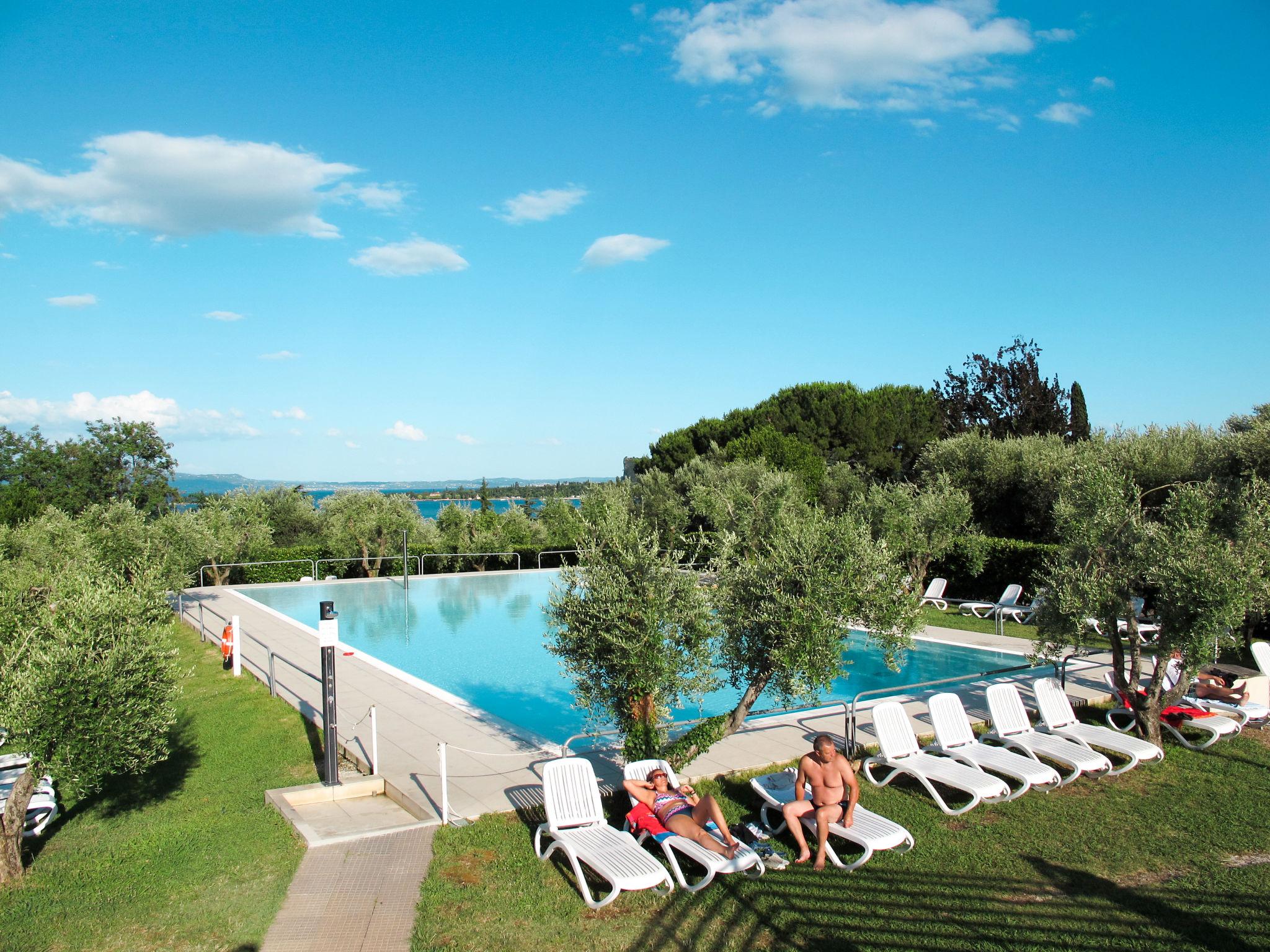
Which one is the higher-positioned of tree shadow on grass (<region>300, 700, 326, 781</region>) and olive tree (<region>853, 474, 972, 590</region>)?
olive tree (<region>853, 474, 972, 590</region>)

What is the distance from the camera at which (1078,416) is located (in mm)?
40250

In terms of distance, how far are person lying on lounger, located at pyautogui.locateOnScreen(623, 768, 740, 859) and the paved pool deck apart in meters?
1.12

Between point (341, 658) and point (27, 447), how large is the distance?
30734 millimetres

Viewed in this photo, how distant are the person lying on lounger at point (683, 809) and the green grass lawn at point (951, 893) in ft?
1.02

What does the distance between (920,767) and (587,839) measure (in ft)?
11.8

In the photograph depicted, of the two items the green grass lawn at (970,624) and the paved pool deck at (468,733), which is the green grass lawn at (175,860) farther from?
the green grass lawn at (970,624)

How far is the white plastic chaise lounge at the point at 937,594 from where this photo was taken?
20.5 metres

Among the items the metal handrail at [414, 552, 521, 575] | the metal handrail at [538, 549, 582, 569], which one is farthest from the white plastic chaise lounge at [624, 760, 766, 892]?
the metal handrail at [538, 549, 582, 569]

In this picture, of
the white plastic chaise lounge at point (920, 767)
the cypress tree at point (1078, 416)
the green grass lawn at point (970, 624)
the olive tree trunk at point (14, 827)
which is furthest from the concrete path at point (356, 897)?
the cypress tree at point (1078, 416)

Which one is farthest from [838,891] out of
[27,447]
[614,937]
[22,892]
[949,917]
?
[27,447]

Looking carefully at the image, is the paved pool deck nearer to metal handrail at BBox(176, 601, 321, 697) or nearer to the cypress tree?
metal handrail at BBox(176, 601, 321, 697)

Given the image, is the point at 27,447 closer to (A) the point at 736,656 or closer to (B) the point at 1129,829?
(A) the point at 736,656

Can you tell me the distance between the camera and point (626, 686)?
7746 mm

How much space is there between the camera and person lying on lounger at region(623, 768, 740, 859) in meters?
6.21
